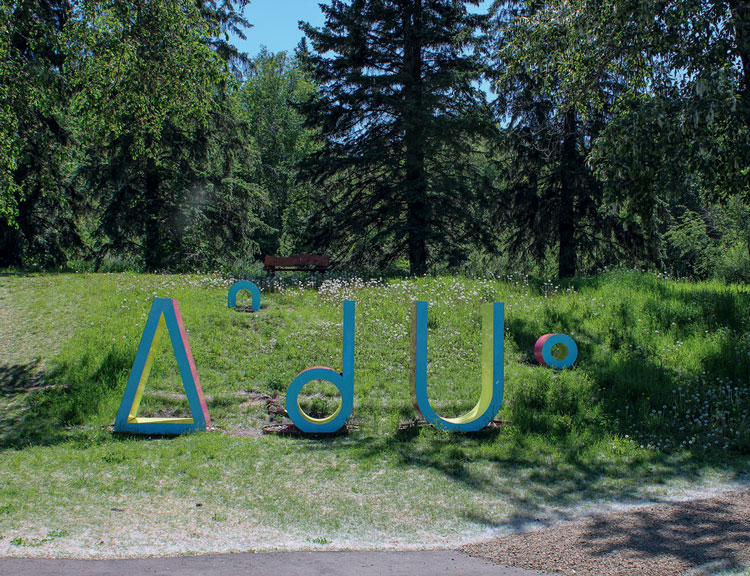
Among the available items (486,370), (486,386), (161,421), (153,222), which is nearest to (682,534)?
(486,386)

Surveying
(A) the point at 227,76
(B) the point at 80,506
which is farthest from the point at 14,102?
(B) the point at 80,506

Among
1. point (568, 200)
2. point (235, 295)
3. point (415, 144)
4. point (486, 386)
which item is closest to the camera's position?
point (486, 386)

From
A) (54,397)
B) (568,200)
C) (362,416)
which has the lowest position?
(362,416)

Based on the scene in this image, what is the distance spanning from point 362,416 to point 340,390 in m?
0.91

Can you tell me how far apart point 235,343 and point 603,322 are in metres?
6.82

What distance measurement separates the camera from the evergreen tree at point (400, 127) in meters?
18.2

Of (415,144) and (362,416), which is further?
(415,144)

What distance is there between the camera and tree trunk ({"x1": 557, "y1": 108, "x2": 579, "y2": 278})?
737 inches

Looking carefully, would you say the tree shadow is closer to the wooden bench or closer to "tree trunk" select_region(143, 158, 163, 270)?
the wooden bench

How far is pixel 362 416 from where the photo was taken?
341 inches

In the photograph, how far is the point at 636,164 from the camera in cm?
952

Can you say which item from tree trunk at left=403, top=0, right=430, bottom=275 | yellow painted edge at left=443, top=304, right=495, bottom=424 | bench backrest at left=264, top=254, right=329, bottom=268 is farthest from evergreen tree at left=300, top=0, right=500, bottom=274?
yellow painted edge at left=443, top=304, right=495, bottom=424

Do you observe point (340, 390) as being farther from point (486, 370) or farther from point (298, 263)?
point (298, 263)

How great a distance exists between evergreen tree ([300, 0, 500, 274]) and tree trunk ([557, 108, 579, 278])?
2457mm
